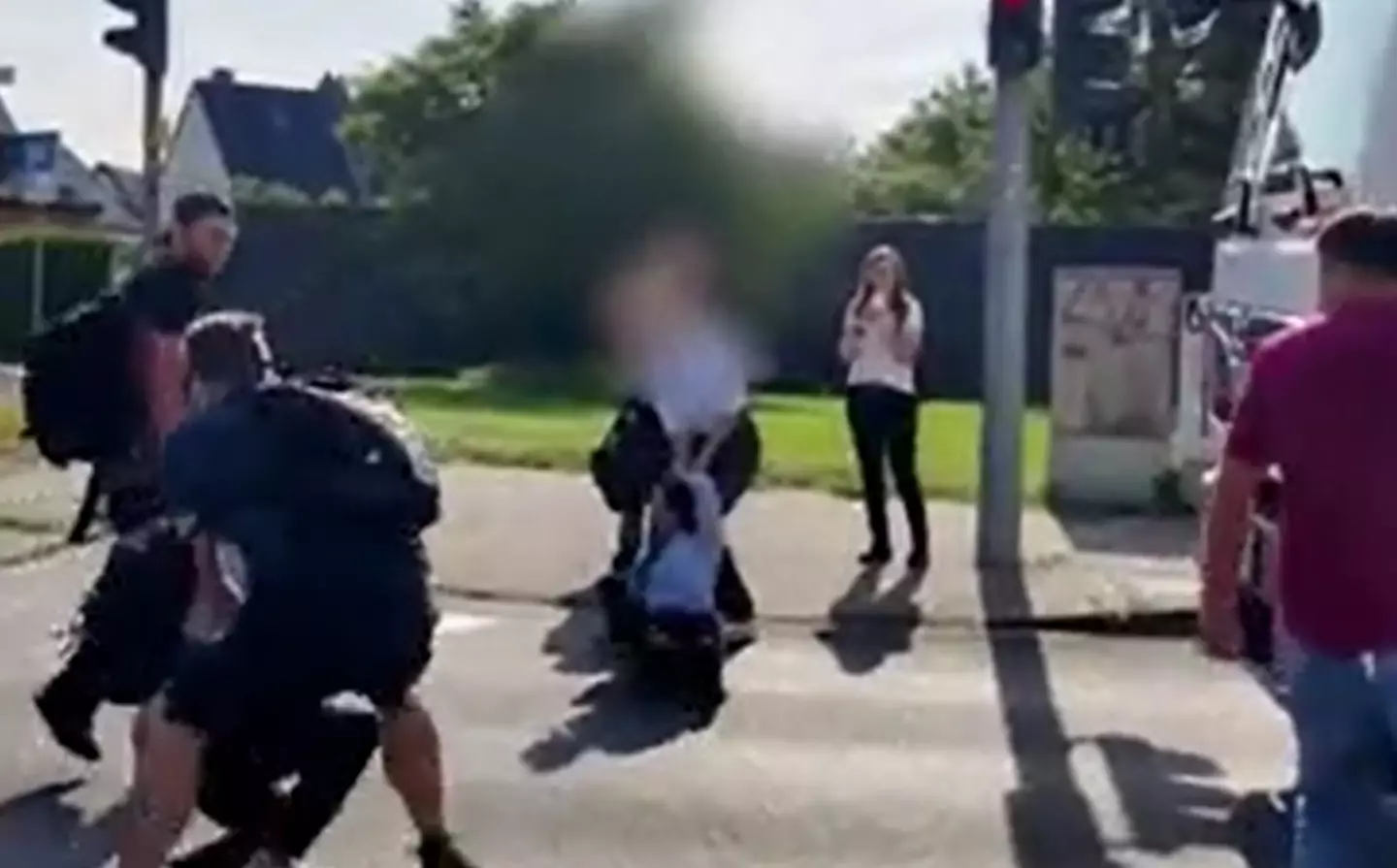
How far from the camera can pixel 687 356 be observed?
35.4 feet

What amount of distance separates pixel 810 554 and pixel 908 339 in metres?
1.72

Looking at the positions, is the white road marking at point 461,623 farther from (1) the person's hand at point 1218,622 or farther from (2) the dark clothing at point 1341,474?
(2) the dark clothing at point 1341,474

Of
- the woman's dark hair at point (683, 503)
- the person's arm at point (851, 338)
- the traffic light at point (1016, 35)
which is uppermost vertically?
the traffic light at point (1016, 35)

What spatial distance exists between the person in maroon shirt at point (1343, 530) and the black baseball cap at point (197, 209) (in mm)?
3908

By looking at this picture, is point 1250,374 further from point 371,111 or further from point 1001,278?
point 371,111

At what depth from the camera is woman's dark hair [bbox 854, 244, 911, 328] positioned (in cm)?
1370

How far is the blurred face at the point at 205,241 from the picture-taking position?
30.5ft

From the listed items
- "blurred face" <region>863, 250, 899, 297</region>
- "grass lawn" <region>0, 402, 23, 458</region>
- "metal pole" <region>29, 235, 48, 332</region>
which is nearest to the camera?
"blurred face" <region>863, 250, 899, 297</region>

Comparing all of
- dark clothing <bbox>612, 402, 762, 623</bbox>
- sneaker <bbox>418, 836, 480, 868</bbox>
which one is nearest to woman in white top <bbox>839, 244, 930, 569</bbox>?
dark clothing <bbox>612, 402, 762, 623</bbox>

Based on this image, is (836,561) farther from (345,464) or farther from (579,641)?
(345,464)

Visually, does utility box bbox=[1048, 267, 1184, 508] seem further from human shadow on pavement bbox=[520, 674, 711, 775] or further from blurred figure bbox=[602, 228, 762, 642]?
human shadow on pavement bbox=[520, 674, 711, 775]

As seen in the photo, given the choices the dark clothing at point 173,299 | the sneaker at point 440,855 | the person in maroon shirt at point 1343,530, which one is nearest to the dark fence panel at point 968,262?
the dark clothing at point 173,299

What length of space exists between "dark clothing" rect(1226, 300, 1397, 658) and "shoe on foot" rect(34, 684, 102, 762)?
4169mm

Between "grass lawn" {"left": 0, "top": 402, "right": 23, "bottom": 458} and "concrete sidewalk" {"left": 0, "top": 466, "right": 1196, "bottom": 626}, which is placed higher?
"concrete sidewalk" {"left": 0, "top": 466, "right": 1196, "bottom": 626}
